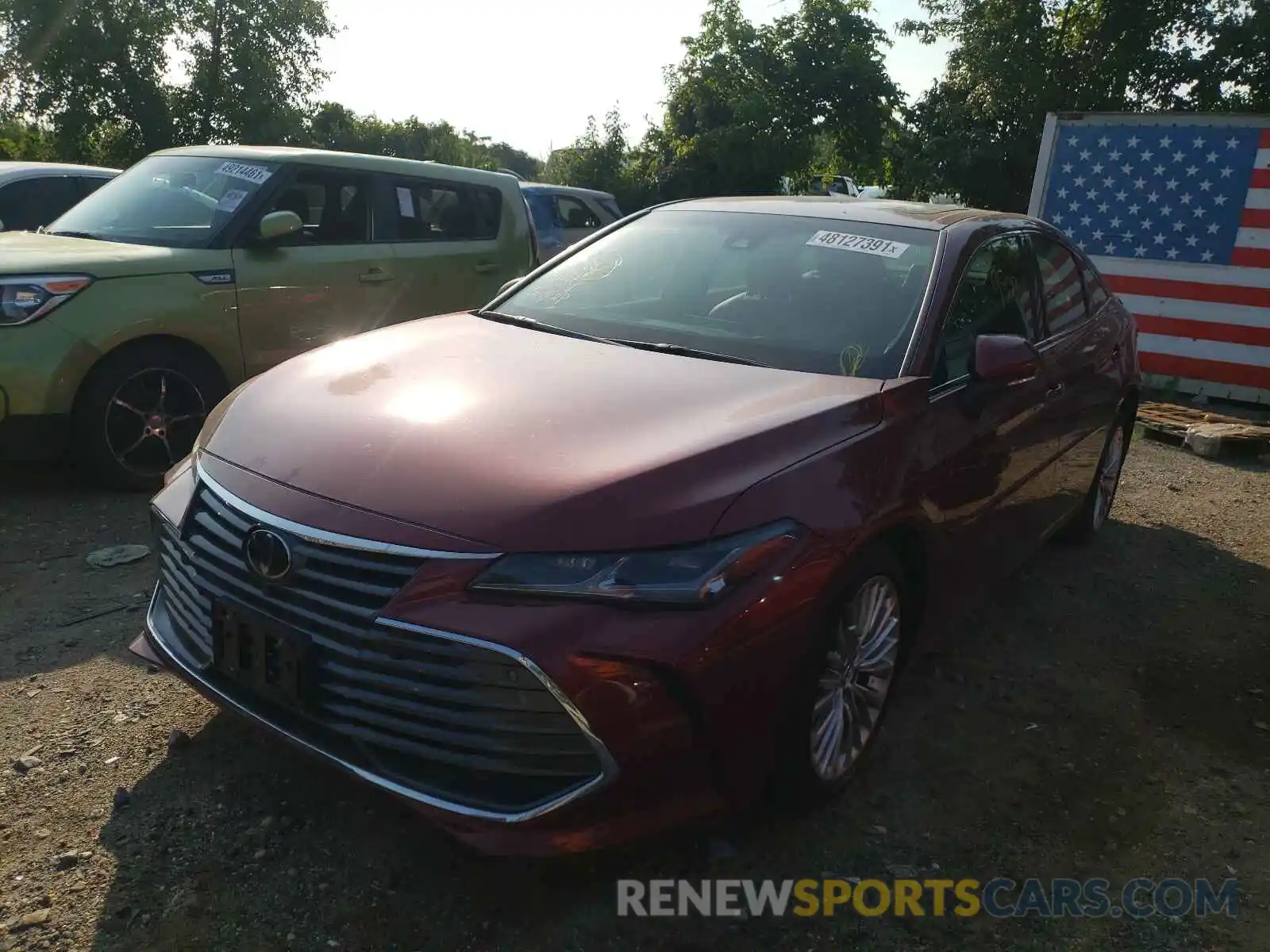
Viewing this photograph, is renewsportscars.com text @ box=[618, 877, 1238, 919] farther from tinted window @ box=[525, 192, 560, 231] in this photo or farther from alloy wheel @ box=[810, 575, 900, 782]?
tinted window @ box=[525, 192, 560, 231]

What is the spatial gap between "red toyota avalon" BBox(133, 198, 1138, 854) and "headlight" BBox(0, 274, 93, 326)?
2090mm

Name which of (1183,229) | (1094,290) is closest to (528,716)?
(1094,290)

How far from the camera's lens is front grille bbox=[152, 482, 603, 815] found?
79.0 inches

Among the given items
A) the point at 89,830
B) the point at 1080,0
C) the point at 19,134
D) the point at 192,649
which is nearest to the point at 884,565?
the point at 192,649

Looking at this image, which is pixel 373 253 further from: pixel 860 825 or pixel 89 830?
pixel 860 825

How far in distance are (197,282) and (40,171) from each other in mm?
3692

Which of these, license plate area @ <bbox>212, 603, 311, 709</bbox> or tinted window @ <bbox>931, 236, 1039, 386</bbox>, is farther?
tinted window @ <bbox>931, 236, 1039, 386</bbox>

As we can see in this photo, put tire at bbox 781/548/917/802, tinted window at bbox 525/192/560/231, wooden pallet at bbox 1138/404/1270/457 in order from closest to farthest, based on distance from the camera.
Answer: tire at bbox 781/548/917/802 → wooden pallet at bbox 1138/404/1270/457 → tinted window at bbox 525/192/560/231

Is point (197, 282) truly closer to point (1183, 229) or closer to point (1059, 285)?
point (1059, 285)

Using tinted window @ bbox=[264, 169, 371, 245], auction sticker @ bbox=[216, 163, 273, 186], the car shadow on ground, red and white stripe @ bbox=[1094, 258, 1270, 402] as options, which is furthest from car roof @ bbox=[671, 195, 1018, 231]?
red and white stripe @ bbox=[1094, 258, 1270, 402]

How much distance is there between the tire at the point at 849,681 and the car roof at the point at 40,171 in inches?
267

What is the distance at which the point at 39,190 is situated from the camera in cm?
750

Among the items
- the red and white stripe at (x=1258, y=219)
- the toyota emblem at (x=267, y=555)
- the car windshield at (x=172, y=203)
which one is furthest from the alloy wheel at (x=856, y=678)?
the red and white stripe at (x=1258, y=219)

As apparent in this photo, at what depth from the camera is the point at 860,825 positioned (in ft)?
8.89
